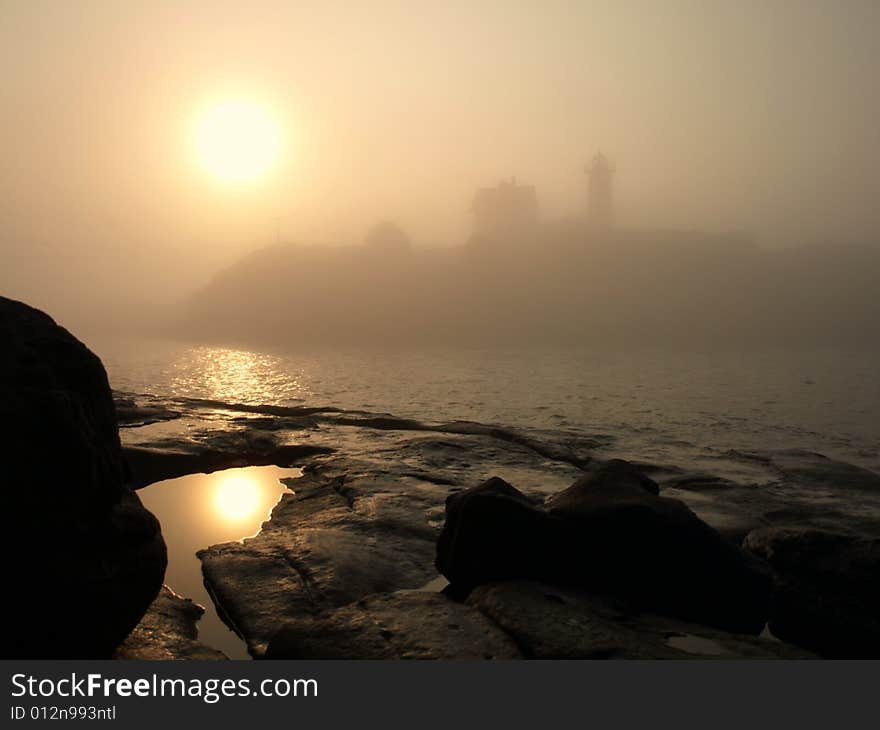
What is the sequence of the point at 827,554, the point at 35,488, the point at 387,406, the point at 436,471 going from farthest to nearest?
the point at 387,406 → the point at 436,471 → the point at 827,554 → the point at 35,488

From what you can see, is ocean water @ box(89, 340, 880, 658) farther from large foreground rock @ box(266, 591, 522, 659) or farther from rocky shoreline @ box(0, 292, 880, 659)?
large foreground rock @ box(266, 591, 522, 659)

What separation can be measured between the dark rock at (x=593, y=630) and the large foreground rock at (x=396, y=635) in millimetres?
227

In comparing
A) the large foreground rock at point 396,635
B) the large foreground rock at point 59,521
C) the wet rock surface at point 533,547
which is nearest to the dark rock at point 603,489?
the wet rock surface at point 533,547

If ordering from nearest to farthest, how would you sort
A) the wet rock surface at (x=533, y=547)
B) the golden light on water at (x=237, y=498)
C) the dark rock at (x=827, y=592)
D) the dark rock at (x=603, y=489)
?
the wet rock surface at (x=533, y=547)
the dark rock at (x=827, y=592)
the dark rock at (x=603, y=489)
the golden light on water at (x=237, y=498)

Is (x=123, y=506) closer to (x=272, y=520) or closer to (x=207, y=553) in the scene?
(x=207, y=553)

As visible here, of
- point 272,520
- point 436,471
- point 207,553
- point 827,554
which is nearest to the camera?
point 827,554

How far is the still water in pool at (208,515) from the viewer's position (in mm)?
6613

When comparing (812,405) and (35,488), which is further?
(812,405)

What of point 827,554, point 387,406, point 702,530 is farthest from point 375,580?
point 387,406

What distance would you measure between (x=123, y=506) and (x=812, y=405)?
3603cm

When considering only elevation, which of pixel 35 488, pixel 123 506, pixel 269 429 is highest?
pixel 35 488

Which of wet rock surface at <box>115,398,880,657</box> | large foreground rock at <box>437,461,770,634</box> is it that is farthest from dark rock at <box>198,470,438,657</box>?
large foreground rock at <box>437,461,770,634</box>

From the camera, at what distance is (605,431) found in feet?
70.0

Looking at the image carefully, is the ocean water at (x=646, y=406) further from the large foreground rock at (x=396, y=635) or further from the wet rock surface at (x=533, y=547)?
the large foreground rock at (x=396, y=635)
